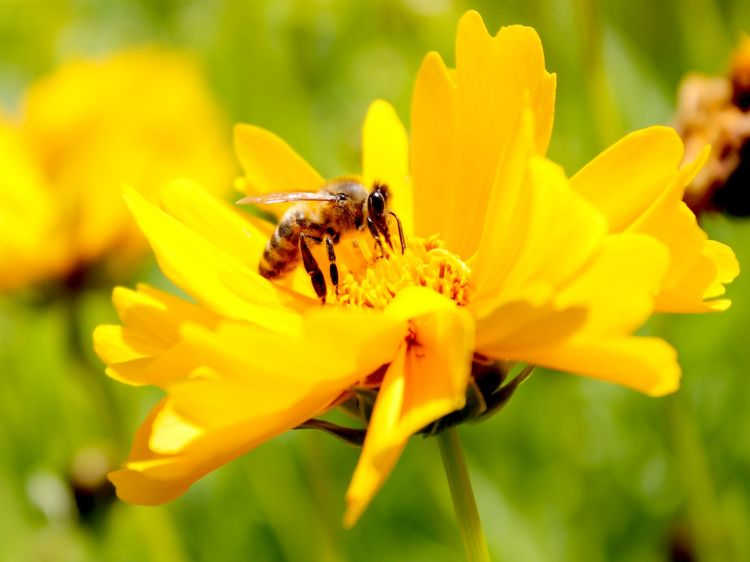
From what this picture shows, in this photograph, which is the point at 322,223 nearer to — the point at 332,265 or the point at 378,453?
the point at 332,265

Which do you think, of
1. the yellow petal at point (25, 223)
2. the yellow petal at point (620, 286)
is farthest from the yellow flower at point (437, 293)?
the yellow petal at point (25, 223)

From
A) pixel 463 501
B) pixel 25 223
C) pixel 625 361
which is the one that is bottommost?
pixel 25 223

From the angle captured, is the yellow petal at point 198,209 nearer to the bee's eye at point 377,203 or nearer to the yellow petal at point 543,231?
the bee's eye at point 377,203

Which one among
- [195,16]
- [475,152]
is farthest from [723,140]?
[195,16]

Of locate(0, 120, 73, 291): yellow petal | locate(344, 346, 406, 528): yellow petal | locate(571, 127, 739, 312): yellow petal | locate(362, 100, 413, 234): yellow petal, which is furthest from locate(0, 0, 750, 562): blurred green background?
locate(344, 346, 406, 528): yellow petal

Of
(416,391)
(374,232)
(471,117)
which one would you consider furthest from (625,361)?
(374,232)

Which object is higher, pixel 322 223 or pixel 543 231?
pixel 543 231

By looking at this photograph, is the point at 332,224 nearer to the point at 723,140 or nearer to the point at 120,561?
the point at 723,140
